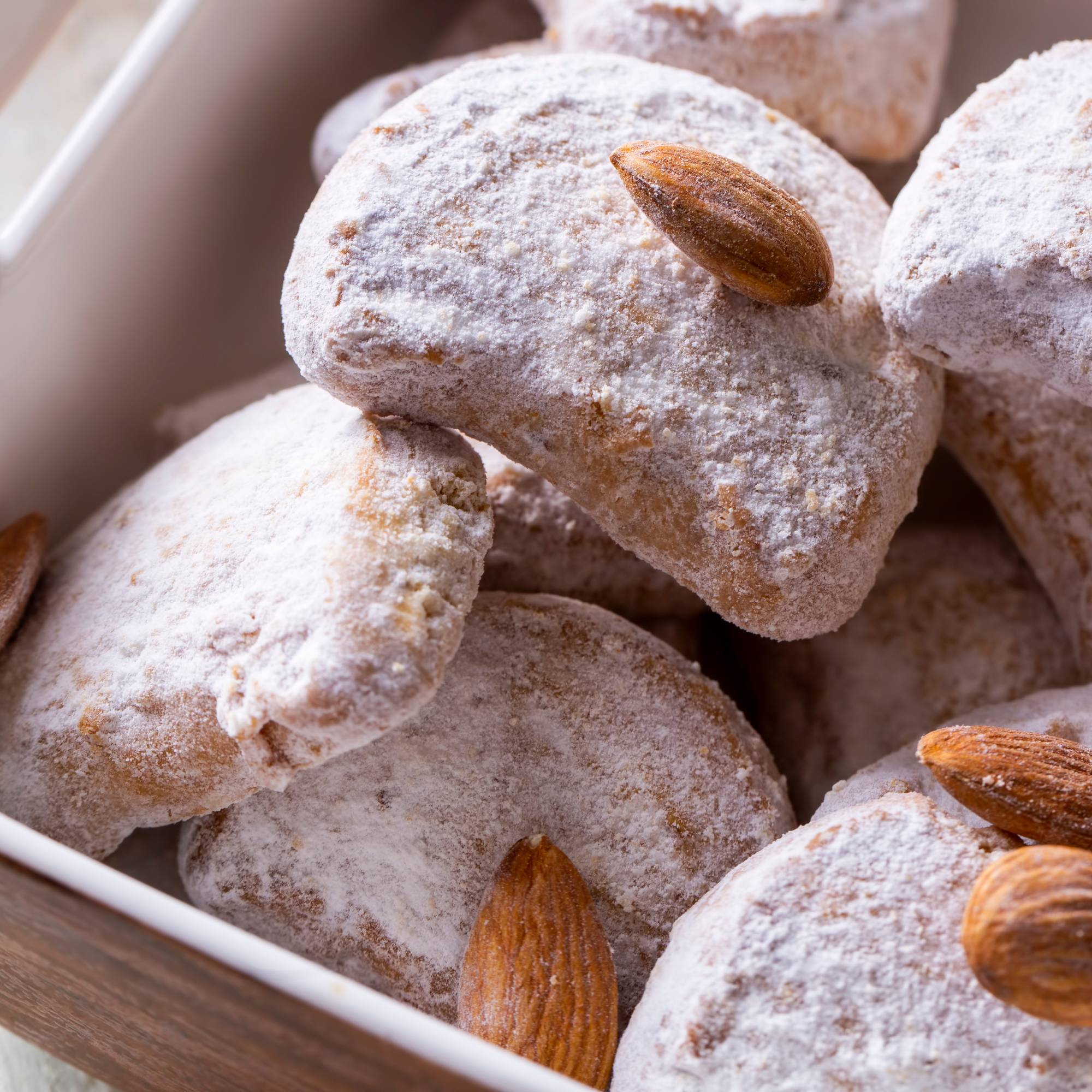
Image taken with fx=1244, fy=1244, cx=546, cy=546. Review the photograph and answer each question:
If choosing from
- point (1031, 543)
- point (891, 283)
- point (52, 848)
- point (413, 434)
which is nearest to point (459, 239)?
point (413, 434)

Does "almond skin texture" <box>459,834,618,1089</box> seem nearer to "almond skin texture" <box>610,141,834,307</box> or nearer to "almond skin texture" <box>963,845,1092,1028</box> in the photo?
"almond skin texture" <box>963,845,1092,1028</box>

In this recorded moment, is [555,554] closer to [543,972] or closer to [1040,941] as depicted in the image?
[543,972]

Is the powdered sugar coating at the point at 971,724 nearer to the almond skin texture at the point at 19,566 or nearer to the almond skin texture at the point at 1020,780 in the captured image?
the almond skin texture at the point at 1020,780

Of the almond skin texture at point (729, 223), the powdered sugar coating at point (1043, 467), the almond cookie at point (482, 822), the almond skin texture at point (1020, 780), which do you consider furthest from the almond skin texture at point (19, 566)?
the powdered sugar coating at point (1043, 467)

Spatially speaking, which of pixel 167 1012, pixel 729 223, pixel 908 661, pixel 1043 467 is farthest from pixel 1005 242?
pixel 167 1012

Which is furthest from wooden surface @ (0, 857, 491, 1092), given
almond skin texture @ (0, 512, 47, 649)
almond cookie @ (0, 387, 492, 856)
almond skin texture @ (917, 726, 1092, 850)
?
almond skin texture @ (917, 726, 1092, 850)

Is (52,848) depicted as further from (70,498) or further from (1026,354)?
(1026,354)
